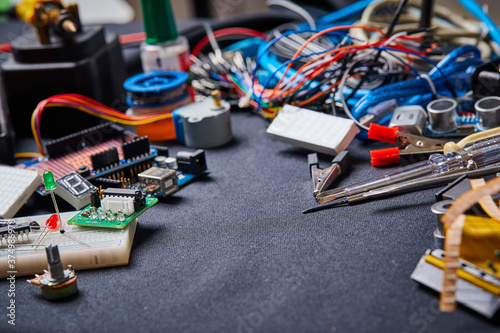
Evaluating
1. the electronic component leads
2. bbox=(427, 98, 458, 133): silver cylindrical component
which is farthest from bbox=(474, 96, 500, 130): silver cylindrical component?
the electronic component leads

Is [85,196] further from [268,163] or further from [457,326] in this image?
[457,326]

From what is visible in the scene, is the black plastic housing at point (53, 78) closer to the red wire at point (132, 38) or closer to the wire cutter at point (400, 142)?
the red wire at point (132, 38)


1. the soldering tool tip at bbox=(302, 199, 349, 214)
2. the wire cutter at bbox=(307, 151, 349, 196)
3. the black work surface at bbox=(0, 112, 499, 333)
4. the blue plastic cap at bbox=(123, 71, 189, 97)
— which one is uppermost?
the blue plastic cap at bbox=(123, 71, 189, 97)

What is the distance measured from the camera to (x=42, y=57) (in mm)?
1144

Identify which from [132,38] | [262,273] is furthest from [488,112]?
[132,38]

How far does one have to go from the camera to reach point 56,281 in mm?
666

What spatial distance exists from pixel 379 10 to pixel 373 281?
0.88 meters

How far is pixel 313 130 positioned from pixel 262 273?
37 centimetres

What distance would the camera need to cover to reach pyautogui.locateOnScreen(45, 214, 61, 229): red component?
2.56 feet

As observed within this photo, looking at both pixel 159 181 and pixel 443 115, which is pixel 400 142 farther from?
pixel 159 181

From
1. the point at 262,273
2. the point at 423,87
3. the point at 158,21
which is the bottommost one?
the point at 262,273

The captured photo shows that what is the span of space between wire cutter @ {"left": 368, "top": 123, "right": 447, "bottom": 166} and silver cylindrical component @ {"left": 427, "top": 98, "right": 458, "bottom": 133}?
0.20 ft

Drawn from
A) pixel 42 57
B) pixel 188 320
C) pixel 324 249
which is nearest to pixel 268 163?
pixel 324 249

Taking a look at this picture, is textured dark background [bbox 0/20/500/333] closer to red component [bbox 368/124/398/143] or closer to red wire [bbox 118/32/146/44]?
red component [bbox 368/124/398/143]
